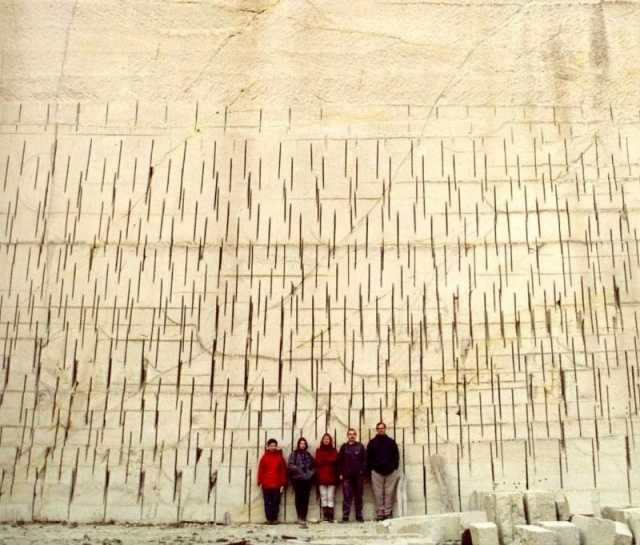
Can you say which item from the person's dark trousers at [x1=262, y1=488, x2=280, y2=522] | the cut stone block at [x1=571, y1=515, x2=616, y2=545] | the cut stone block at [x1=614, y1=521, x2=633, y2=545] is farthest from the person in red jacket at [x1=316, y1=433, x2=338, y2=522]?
the cut stone block at [x1=614, y1=521, x2=633, y2=545]

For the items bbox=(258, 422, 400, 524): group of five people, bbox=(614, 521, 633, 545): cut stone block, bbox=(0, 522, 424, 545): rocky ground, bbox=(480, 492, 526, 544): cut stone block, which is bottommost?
bbox=(0, 522, 424, 545): rocky ground

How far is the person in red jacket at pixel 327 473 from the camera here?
4.18 m

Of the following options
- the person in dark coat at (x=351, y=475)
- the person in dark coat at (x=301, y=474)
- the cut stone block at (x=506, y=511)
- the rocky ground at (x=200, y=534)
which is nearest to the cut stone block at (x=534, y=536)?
the cut stone block at (x=506, y=511)

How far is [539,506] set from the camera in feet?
12.1

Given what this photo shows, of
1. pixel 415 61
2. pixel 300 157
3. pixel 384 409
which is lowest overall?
pixel 384 409

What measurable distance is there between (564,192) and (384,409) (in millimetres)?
1799

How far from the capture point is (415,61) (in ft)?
16.5

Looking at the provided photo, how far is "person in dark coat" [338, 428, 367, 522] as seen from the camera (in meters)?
4.20

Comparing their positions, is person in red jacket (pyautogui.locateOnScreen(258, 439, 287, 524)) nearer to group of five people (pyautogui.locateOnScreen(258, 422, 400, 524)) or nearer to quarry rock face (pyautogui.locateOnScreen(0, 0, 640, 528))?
group of five people (pyautogui.locateOnScreen(258, 422, 400, 524))

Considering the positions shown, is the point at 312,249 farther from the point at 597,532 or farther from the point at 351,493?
the point at 597,532

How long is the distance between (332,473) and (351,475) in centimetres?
11

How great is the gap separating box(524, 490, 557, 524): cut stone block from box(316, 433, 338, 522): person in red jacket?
1063mm

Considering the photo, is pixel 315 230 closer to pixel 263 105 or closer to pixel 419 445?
pixel 263 105

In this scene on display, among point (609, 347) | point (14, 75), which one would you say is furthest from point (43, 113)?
point (609, 347)
